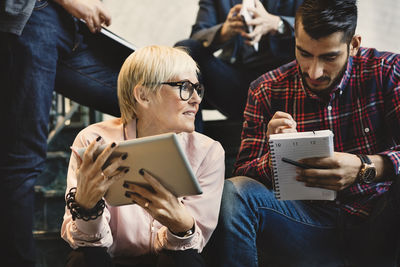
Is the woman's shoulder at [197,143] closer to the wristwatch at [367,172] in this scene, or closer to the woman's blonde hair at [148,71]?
the woman's blonde hair at [148,71]

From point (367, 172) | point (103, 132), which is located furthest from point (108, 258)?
point (367, 172)

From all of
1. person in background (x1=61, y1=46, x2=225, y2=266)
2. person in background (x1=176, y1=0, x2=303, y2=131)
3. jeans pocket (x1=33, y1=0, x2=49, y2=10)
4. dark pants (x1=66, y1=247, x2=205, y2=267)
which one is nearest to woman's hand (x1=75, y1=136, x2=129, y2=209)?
person in background (x1=61, y1=46, x2=225, y2=266)

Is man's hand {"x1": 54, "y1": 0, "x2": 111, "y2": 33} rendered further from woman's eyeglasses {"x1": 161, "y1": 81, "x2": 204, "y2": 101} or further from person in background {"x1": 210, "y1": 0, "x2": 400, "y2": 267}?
person in background {"x1": 210, "y1": 0, "x2": 400, "y2": 267}

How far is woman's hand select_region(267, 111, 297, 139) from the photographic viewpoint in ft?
4.86

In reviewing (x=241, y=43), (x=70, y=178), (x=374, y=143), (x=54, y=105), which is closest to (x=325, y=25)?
(x=374, y=143)

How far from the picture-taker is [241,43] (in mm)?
2156

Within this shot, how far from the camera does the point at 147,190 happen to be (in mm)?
1211

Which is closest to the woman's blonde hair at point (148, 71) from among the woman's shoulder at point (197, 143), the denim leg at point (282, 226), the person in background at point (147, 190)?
the person in background at point (147, 190)

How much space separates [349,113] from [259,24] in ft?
1.85

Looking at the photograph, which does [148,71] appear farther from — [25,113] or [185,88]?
[25,113]

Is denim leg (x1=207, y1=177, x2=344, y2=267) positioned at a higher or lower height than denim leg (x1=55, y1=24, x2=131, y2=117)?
lower

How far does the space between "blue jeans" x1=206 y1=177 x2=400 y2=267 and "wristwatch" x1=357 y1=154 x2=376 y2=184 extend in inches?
2.9

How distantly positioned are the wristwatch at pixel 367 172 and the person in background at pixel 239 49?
29.4 inches

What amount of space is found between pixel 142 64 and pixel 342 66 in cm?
70
